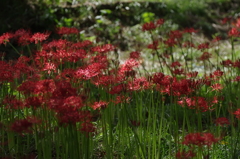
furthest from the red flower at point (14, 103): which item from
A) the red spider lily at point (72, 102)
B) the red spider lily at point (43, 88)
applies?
the red spider lily at point (72, 102)

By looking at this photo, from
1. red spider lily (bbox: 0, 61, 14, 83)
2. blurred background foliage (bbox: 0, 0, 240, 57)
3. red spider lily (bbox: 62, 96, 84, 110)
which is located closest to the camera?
red spider lily (bbox: 62, 96, 84, 110)

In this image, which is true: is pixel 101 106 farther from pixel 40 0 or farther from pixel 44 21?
pixel 40 0

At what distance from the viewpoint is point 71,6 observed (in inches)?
333

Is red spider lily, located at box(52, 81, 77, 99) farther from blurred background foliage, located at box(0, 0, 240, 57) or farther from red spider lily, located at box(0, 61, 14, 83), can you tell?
blurred background foliage, located at box(0, 0, 240, 57)

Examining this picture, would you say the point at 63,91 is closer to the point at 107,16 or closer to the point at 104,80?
the point at 104,80

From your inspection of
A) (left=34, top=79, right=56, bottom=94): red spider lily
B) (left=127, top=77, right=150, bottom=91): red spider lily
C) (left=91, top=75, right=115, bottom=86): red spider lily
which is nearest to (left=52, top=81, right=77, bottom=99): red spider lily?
(left=34, top=79, right=56, bottom=94): red spider lily

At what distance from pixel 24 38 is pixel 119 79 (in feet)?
2.91

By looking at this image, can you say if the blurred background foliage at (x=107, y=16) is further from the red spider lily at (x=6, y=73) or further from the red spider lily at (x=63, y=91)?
the red spider lily at (x=63, y=91)

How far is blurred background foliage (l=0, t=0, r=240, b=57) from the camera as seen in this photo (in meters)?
7.31

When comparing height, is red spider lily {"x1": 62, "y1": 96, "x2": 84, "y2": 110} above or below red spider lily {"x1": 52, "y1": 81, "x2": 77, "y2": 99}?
below

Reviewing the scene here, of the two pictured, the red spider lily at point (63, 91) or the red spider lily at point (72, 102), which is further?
the red spider lily at point (63, 91)

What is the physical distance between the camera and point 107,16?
888cm

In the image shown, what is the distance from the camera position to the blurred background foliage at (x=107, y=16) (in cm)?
731

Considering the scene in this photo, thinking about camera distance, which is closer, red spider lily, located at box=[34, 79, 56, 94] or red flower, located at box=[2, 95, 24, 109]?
red spider lily, located at box=[34, 79, 56, 94]
